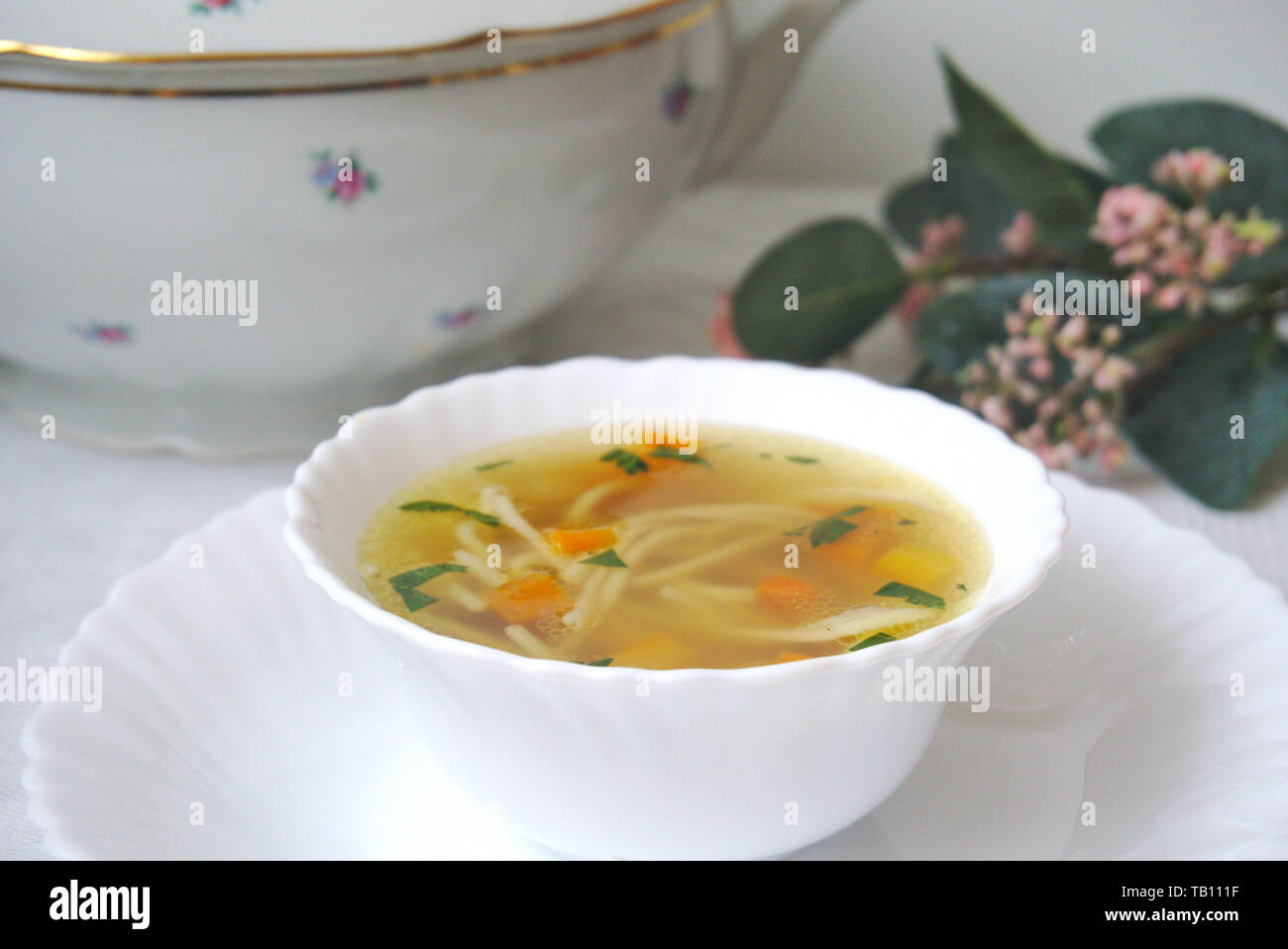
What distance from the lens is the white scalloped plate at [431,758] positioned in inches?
45.9

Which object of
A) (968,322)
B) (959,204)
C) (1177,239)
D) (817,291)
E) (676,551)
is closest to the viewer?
(676,551)

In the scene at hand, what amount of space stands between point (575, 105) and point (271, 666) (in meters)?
0.79

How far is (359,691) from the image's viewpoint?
1.40 m

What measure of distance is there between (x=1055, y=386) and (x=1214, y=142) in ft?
1.46

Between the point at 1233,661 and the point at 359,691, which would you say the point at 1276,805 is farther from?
the point at 359,691

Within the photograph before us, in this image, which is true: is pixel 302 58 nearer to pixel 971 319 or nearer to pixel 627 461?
pixel 627 461

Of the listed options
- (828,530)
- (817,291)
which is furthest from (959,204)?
(828,530)

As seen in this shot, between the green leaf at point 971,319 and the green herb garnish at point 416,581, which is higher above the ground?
the green leaf at point 971,319

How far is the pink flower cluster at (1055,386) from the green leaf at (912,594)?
1.95 ft

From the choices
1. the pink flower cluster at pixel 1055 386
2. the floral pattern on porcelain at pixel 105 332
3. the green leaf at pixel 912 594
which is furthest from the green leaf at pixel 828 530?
the floral pattern on porcelain at pixel 105 332

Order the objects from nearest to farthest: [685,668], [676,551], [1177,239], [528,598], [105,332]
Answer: [685,668] → [528,598] → [676,551] → [105,332] → [1177,239]

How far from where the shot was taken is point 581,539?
4.52 feet

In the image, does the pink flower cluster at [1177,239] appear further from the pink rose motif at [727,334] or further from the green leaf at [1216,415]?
the pink rose motif at [727,334]

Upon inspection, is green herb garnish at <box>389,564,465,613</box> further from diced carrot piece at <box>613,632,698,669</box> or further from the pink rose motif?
the pink rose motif
